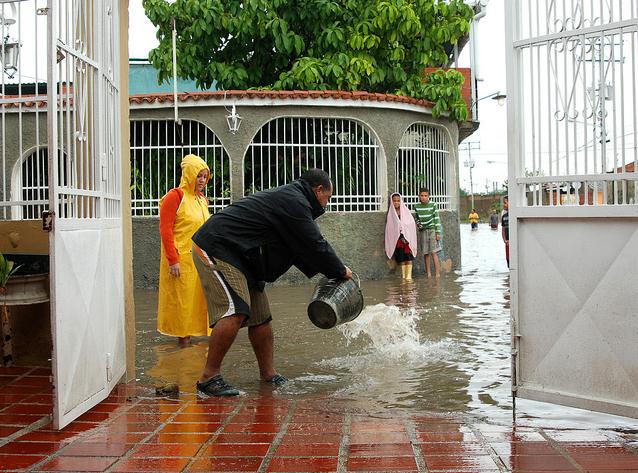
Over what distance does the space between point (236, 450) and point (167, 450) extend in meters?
0.34

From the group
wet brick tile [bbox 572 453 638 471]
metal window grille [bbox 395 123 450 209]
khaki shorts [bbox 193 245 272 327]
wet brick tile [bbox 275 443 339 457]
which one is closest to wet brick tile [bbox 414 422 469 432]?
wet brick tile [bbox 275 443 339 457]

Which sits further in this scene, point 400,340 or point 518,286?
→ point 400,340

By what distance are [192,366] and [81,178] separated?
7.12 ft

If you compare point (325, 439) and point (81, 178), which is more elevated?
point (81, 178)

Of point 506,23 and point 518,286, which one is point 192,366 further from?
point 506,23

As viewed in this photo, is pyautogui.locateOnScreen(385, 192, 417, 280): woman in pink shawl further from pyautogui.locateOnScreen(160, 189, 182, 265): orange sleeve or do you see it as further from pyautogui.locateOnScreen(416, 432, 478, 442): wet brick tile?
pyautogui.locateOnScreen(416, 432, 478, 442): wet brick tile

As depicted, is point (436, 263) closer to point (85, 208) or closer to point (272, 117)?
point (272, 117)

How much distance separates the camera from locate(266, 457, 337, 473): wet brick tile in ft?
12.9

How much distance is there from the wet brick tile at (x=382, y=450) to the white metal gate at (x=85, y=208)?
159 cm

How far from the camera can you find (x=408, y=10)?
16.5 metres

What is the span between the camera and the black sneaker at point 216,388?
5605mm

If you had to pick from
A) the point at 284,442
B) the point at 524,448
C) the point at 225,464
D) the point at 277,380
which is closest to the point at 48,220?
the point at 225,464

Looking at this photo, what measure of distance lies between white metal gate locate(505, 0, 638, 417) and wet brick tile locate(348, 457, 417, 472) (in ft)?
3.83

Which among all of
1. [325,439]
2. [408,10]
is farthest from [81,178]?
[408,10]
